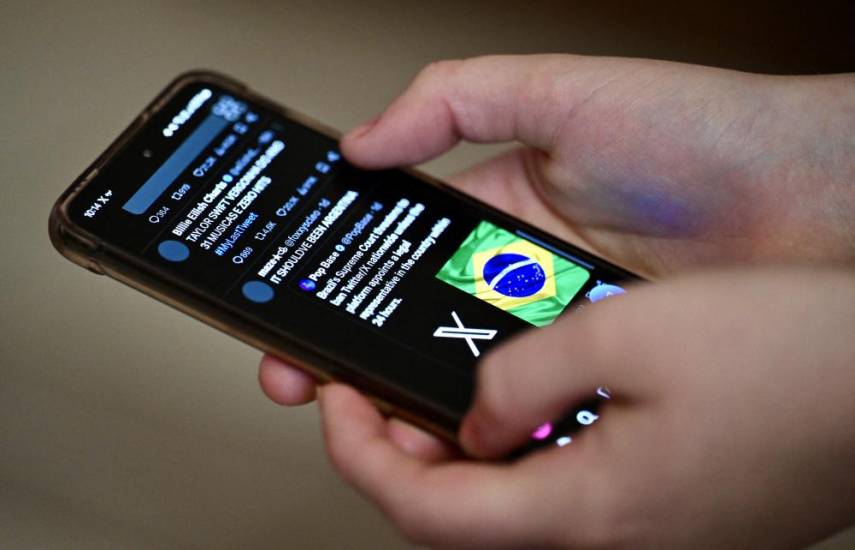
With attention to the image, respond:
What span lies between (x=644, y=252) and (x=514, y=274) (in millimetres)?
96

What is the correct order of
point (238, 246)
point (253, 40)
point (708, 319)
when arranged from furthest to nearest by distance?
1. point (253, 40)
2. point (238, 246)
3. point (708, 319)

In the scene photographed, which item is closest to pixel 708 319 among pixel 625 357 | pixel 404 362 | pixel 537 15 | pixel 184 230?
pixel 625 357

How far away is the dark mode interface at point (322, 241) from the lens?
0.48m

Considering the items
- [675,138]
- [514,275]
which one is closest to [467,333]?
[514,275]

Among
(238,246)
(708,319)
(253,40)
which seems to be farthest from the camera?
(253,40)

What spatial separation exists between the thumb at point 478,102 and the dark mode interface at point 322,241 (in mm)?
20

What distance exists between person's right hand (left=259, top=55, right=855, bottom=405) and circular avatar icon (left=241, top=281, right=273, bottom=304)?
0.29 ft

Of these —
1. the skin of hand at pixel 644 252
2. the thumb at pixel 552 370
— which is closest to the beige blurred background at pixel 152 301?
the skin of hand at pixel 644 252

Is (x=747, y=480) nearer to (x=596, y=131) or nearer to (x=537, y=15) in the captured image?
(x=596, y=131)

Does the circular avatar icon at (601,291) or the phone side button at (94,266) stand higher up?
the phone side button at (94,266)

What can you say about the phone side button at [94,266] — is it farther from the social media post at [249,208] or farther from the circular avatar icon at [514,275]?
the circular avatar icon at [514,275]

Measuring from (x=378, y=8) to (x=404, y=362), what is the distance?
1.09ft

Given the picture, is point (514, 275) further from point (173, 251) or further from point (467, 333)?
point (173, 251)

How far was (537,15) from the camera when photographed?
0.72 meters
